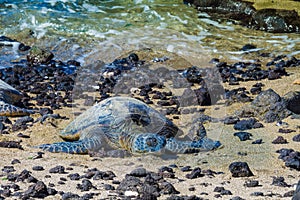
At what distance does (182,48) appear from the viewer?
13.5 m

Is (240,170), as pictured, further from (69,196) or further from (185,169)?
(69,196)

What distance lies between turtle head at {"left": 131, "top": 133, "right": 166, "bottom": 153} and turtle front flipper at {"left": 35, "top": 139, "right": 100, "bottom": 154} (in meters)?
0.52

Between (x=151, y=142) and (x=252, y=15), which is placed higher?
(x=151, y=142)

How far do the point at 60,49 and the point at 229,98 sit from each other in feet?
17.8

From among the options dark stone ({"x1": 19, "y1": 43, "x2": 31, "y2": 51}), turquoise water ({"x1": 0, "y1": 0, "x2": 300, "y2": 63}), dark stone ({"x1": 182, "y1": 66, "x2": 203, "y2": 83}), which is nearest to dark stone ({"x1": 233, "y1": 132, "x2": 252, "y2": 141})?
dark stone ({"x1": 182, "y1": 66, "x2": 203, "y2": 83})

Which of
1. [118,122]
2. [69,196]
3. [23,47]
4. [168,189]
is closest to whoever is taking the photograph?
[69,196]

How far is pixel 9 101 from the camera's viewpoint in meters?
9.29

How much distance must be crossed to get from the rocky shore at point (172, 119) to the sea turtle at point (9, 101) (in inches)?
5.8

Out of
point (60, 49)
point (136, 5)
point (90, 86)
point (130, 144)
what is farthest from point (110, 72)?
point (136, 5)

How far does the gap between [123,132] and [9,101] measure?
107 inches

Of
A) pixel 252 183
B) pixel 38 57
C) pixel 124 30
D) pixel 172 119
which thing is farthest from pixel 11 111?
pixel 124 30

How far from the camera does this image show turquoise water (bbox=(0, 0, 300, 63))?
13367mm

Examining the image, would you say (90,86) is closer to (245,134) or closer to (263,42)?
(245,134)

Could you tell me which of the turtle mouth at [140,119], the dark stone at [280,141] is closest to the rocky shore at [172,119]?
the dark stone at [280,141]
